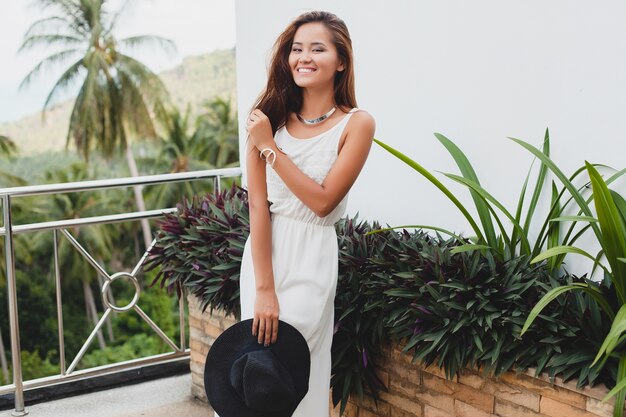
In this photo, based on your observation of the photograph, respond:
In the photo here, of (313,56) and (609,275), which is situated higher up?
(313,56)

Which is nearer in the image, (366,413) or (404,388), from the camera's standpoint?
(404,388)

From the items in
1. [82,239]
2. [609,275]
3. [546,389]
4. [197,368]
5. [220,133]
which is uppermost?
[609,275]

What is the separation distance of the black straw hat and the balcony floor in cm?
169

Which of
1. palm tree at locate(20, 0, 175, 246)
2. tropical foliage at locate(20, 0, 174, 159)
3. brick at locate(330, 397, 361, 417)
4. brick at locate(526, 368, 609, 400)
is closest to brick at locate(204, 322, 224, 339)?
brick at locate(330, 397, 361, 417)

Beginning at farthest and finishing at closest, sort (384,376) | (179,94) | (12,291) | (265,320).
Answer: (179,94) < (12,291) < (384,376) < (265,320)

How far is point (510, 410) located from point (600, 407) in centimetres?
34

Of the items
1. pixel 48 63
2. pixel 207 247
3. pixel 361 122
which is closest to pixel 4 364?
pixel 48 63

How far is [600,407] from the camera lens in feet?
7.32

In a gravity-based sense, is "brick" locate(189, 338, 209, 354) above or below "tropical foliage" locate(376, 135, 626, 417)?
below

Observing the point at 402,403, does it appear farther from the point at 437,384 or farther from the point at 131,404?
the point at 131,404

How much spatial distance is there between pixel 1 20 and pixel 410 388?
2992 centimetres

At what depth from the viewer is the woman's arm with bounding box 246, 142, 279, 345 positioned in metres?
2.21

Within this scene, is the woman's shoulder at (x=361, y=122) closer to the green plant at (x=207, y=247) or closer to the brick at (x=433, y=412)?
the brick at (x=433, y=412)

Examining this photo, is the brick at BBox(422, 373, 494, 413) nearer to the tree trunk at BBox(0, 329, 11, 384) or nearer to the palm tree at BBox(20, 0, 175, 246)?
the tree trunk at BBox(0, 329, 11, 384)
